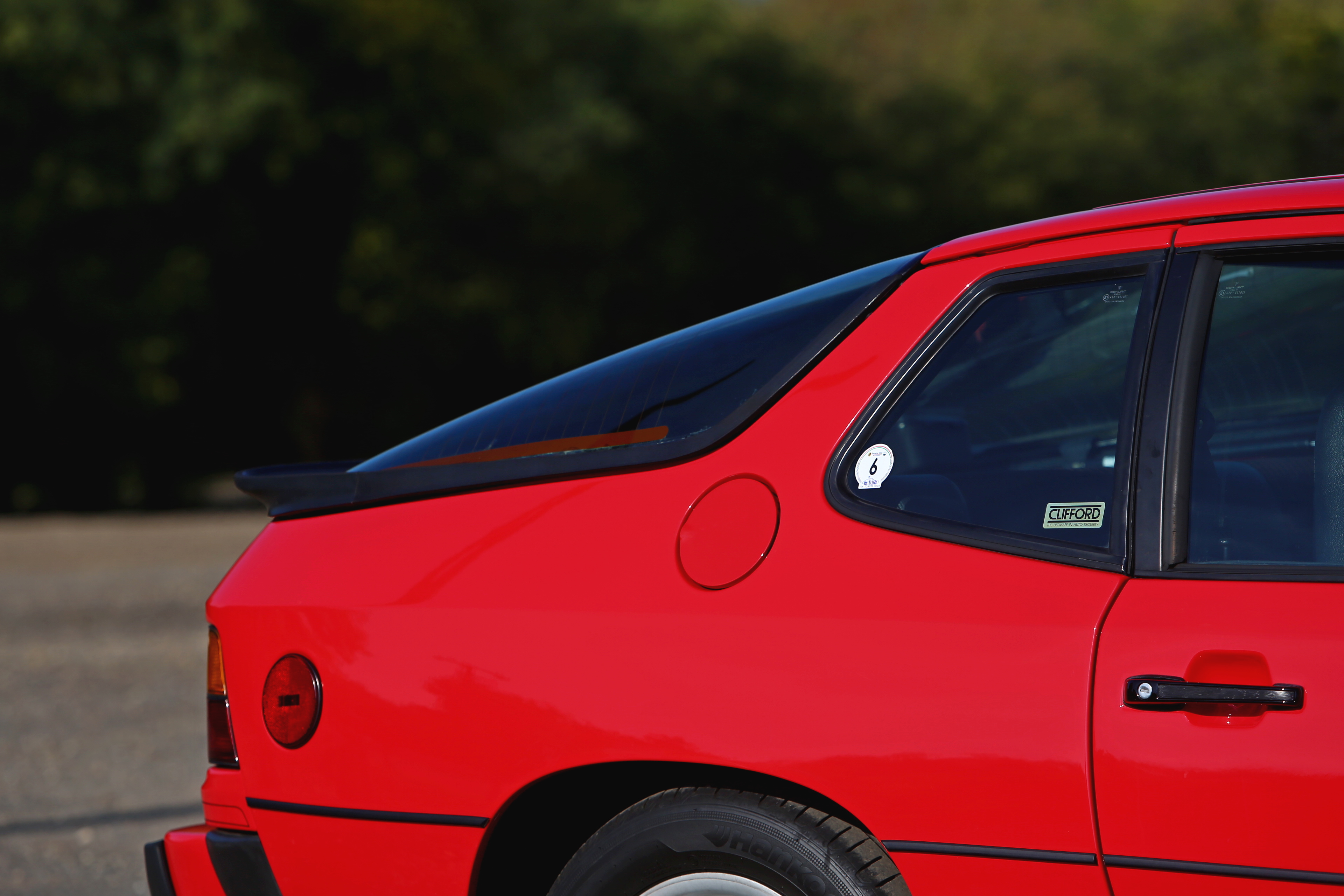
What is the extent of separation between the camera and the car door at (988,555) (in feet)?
6.16

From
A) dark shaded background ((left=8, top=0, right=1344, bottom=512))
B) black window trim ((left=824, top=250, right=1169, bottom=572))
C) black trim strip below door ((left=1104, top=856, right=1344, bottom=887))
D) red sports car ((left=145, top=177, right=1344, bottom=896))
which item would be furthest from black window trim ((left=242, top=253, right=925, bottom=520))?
dark shaded background ((left=8, top=0, right=1344, bottom=512))

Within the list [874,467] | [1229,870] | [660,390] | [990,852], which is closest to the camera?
[1229,870]

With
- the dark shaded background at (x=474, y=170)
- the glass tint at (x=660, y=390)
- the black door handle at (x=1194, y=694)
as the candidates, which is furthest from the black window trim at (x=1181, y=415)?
the dark shaded background at (x=474, y=170)

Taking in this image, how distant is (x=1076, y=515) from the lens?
199cm

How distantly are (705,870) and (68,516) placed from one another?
77.7 ft

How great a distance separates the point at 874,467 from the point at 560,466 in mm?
530

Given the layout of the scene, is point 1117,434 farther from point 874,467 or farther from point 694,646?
point 694,646

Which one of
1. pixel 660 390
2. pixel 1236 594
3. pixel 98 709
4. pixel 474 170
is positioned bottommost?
pixel 98 709

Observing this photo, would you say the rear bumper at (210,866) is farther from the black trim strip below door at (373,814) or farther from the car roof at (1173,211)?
the car roof at (1173,211)

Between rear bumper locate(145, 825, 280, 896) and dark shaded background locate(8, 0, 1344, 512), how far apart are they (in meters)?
14.7

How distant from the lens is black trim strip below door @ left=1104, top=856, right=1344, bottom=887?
171cm

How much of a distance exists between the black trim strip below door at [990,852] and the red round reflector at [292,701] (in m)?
1.03

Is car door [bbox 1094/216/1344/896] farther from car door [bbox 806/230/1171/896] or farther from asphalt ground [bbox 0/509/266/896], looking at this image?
asphalt ground [bbox 0/509/266/896]

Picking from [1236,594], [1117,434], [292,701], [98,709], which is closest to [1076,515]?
[1117,434]
